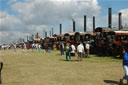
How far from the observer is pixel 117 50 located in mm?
19766

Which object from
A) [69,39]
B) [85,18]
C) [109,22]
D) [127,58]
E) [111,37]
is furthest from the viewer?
[85,18]

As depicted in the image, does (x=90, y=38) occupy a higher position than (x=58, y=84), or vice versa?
(x=90, y=38)

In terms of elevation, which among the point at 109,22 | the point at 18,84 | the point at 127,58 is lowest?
the point at 18,84

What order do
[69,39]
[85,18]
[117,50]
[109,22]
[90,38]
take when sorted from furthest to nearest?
[85,18]
[109,22]
[69,39]
[90,38]
[117,50]

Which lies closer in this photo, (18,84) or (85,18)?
(18,84)

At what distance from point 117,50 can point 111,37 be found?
2.86 m

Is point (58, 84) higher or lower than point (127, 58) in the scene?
lower

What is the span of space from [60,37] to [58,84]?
34742 mm

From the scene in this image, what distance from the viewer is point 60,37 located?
41.8 metres

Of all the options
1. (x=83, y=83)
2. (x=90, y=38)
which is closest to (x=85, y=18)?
(x=90, y=38)

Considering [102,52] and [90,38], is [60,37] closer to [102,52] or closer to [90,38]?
[90,38]

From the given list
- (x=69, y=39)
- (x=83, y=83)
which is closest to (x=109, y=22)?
(x=69, y=39)

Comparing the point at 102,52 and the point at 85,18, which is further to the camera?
the point at 85,18

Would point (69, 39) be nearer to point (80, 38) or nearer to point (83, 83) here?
point (80, 38)
